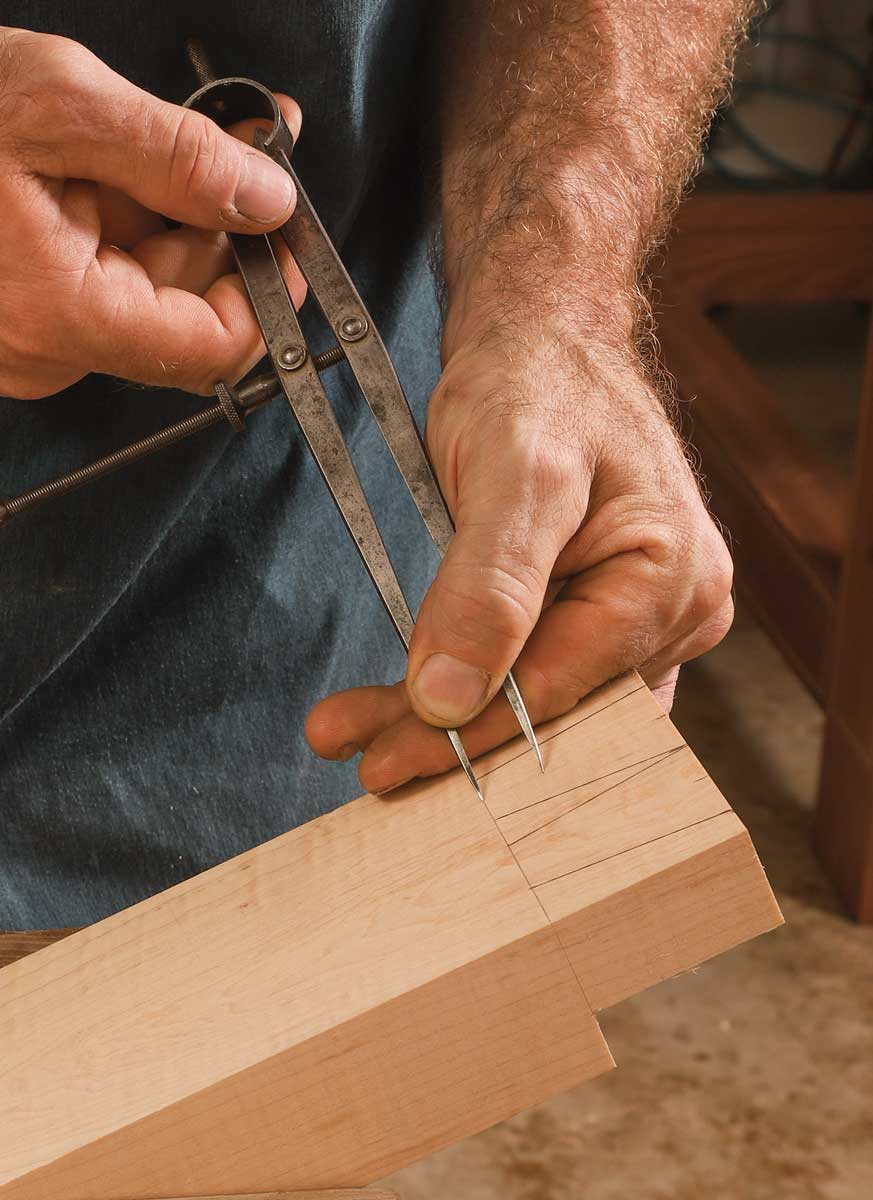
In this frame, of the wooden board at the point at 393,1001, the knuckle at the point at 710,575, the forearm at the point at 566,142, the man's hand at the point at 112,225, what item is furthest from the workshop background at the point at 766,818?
the wooden board at the point at 393,1001

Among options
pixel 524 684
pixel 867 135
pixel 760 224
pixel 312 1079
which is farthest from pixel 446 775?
pixel 867 135

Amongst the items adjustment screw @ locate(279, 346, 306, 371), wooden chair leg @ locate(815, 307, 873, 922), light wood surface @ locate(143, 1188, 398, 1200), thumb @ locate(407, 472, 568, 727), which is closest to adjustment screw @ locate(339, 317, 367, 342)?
adjustment screw @ locate(279, 346, 306, 371)

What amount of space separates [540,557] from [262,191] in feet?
0.81

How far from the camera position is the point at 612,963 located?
52 cm

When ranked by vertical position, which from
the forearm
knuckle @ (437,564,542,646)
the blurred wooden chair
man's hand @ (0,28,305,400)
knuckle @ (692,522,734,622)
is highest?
man's hand @ (0,28,305,400)

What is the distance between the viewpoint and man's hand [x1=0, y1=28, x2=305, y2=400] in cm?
61

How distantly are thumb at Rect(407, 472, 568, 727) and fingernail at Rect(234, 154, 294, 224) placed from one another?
198 millimetres

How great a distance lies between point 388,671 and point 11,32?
562 mm

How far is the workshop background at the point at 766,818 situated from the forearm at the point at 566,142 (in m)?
0.59

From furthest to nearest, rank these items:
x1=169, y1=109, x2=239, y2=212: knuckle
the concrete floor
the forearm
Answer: the concrete floor < the forearm < x1=169, y1=109, x2=239, y2=212: knuckle

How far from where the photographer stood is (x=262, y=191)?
660mm

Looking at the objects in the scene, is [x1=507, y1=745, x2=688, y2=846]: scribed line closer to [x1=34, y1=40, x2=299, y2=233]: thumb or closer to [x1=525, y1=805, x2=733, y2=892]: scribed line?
[x1=525, y1=805, x2=733, y2=892]: scribed line

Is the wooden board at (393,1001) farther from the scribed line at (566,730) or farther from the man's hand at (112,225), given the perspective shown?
the man's hand at (112,225)

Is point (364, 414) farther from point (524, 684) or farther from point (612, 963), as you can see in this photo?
point (612, 963)
